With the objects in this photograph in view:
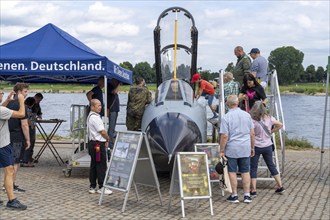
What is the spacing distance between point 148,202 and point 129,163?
98 centimetres

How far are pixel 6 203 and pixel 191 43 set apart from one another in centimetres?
569

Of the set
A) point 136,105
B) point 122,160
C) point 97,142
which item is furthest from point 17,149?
point 136,105

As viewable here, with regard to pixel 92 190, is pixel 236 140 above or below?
above

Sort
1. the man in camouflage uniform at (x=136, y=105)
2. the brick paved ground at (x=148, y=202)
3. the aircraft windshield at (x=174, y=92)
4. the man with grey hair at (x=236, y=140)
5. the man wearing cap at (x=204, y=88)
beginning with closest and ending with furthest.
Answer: the brick paved ground at (x=148, y=202) < the man with grey hair at (x=236, y=140) < the aircraft windshield at (x=174, y=92) < the man in camouflage uniform at (x=136, y=105) < the man wearing cap at (x=204, y=88)

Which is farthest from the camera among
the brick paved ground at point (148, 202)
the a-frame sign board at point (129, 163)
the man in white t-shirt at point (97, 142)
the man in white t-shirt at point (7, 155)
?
the man in white t-shirt at point (97, 142)

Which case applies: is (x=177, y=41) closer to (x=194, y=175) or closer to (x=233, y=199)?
(x=233, y=199)

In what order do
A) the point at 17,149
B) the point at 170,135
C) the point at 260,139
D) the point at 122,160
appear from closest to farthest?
the point at 122,160 < the point at 170,135 < the point at 17,149 < the point at 260,139

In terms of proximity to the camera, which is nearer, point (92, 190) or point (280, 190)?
point (92, 190)

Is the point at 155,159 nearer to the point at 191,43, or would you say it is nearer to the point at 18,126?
the point at 18,126

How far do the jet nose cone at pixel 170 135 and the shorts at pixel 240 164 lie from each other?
0.85 m

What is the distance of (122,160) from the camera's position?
8.73m

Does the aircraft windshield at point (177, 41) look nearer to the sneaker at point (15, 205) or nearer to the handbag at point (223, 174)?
the handbag at point (223, 174)

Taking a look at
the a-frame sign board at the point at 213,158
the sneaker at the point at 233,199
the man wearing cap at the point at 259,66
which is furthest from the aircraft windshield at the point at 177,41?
the sneaker at the point at 233,199

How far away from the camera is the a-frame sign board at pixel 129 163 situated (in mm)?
8477
